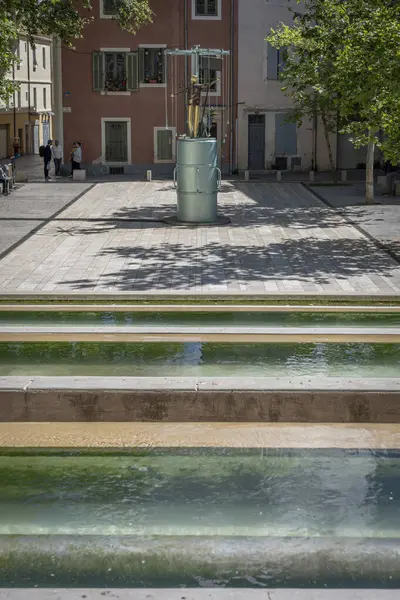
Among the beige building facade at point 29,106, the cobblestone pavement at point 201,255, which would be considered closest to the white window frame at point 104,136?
the cobblestone pavement at point 201,255

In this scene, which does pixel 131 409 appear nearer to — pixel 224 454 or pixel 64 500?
pixel 224 454

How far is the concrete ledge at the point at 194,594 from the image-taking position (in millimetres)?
6223

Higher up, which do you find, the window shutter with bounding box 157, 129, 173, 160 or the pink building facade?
the pink building facade

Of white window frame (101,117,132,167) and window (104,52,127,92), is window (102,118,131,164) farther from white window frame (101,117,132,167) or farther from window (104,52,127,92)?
window (104,52,127,92)

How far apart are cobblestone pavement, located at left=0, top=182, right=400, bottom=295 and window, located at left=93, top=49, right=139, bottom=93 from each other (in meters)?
13.5

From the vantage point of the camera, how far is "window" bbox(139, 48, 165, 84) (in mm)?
40125

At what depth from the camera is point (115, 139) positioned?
41031 mm

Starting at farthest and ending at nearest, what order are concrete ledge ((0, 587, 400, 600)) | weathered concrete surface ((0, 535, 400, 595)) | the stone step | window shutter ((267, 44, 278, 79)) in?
window shutter ((267, 44, 278, 79)) < the stone step < weathered concrete surface ((0, 535, 400, 595)) < concrete ledge ((0, 587, 400, 600))

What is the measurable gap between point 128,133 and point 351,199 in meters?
14.0

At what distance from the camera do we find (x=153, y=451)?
29.5 ft

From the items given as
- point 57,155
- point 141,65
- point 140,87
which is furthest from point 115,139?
point 57,155

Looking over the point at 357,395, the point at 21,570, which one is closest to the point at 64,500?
the point at 21,570

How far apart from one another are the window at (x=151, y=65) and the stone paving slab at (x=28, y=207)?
770 cm

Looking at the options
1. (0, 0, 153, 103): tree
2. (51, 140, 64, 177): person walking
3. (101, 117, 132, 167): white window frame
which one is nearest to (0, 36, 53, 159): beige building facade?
(101, 117, 132, 167): white window frame
